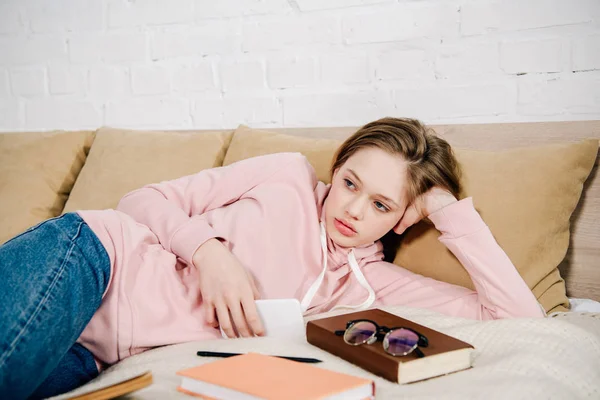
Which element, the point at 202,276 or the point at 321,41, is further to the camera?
the point at 321,41

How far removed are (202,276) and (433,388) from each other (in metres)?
0.46

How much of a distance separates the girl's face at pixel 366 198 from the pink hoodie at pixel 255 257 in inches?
2.0

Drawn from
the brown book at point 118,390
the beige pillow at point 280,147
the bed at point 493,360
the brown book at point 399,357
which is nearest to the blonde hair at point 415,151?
the beige pillow at point 280,147

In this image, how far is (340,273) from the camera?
4.04 ft

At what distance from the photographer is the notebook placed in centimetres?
64

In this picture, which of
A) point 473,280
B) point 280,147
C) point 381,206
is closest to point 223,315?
point 381,206

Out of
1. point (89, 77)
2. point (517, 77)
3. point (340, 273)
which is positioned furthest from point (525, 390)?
point (89, 77)

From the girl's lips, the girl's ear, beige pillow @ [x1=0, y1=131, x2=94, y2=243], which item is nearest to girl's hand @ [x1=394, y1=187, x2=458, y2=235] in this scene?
the girl's ear

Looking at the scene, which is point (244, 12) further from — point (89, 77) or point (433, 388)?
point (433, 388)

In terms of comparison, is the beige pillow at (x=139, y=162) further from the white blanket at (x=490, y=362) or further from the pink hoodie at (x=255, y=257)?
the white blanket at (x=490, y=362)

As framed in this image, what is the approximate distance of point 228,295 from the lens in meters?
1.00

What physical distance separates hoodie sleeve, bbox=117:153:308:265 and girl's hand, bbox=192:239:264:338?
5.3 inches

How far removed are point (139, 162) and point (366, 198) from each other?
Result: 77cm

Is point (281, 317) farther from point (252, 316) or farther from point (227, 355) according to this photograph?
point (227, 355)
